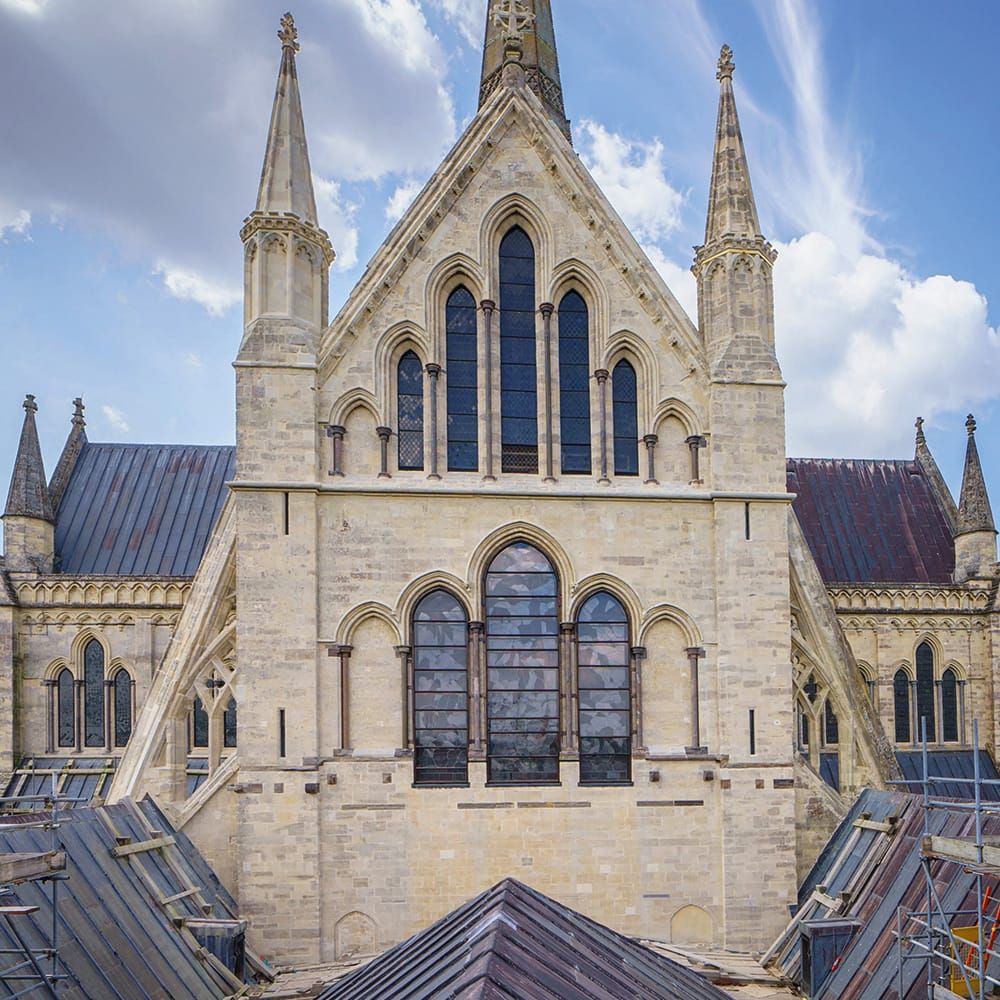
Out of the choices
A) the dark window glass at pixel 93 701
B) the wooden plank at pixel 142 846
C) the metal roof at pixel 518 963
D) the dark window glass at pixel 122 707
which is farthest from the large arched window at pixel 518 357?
the dark window glass at pixel 93 701

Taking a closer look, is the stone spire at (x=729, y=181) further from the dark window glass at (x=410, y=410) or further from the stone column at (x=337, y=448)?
the stone column at (x=337, y=448)

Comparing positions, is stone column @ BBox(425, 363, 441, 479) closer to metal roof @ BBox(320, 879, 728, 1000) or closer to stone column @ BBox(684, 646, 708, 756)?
stone column @ BBox(684, 646, 708, 756)

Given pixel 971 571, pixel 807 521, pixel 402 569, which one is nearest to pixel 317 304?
pixel 402 569

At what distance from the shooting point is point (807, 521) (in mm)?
33469

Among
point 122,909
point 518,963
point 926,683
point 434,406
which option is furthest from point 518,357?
point 926,683

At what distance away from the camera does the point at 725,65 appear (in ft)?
65.3

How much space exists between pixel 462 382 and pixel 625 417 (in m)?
3.29

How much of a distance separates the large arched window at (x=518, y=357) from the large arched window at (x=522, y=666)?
1.91 metres

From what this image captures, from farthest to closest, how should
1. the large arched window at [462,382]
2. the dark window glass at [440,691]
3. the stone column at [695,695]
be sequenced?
the large arched window at [462,382] < the stone column at [695,695] < the dark window glass at [440,691]

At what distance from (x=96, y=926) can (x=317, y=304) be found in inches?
446

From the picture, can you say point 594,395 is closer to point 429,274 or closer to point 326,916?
point 429,274

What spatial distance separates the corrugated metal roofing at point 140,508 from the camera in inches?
1220

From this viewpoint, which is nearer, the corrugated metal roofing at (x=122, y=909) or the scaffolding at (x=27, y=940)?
the scaffolding at (x=27, y=940)

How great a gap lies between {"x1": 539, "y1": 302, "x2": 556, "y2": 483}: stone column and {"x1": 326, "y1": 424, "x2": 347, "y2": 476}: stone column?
3858 millimetres
